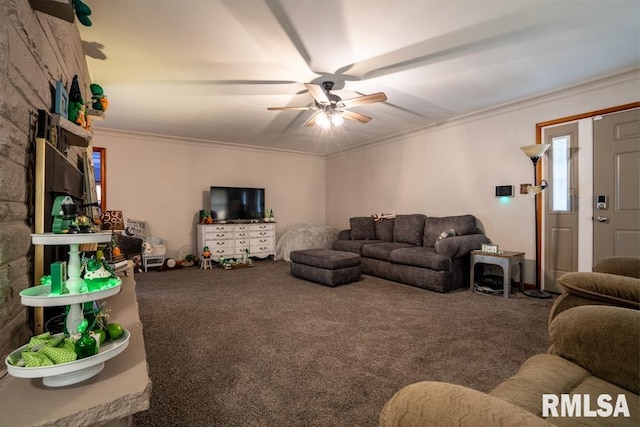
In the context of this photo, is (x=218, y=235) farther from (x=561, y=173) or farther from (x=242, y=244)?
(x=561, y=173)

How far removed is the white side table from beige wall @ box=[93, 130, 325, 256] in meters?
0.45

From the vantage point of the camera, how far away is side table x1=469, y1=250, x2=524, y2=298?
3594mm

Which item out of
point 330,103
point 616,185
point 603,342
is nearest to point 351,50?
point 330,103

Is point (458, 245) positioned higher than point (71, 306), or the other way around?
point (71, 306)

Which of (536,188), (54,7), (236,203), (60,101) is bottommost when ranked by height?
(236,203)

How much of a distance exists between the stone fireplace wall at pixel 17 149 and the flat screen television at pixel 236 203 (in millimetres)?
4684

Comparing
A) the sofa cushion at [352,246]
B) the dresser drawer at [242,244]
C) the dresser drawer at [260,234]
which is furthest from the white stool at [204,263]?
the sofa cushion at [352,246]

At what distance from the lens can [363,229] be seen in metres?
5.89

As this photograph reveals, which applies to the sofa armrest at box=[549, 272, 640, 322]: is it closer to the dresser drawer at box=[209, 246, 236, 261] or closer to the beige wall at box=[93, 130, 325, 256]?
the dresser drawer at box=[209, 246, 236, 261]

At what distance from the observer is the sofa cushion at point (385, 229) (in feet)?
18.2

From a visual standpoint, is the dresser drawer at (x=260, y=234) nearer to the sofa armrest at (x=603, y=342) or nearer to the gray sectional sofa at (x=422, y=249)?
the gray sectional sofa at (x=422, y=249)

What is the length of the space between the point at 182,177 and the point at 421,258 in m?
4.72

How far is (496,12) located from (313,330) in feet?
9.50

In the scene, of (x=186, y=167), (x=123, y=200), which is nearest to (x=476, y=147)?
(x=186, y=167)
